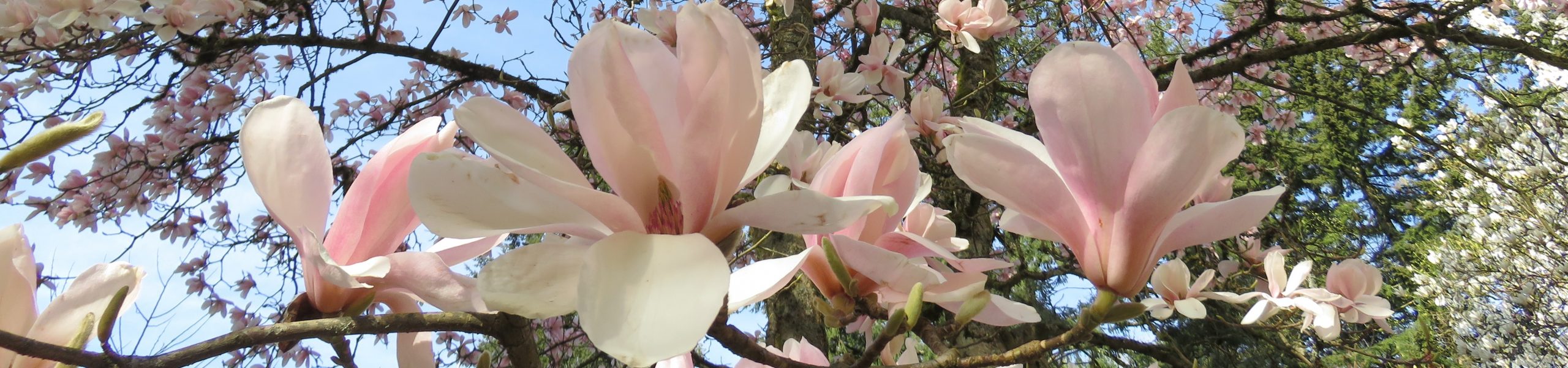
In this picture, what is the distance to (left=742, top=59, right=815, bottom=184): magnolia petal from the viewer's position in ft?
1.11

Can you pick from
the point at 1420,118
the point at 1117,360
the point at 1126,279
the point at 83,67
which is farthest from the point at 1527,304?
the point at 83,67

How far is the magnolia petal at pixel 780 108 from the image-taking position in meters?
0.34

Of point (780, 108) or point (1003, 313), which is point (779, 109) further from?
point (1003, 313)

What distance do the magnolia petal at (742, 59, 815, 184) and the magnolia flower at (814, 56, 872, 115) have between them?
0.97m

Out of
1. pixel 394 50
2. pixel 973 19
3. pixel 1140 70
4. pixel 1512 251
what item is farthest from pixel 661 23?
pixel 1512 251

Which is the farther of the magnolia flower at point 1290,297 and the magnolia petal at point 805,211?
the magnolia flower at point 1290,297

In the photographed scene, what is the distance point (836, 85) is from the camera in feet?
4.46

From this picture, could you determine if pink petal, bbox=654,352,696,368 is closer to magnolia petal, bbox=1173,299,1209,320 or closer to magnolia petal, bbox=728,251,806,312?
magnolia petal, bbox=728,251,806,312

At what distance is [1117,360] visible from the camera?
2.53 metres

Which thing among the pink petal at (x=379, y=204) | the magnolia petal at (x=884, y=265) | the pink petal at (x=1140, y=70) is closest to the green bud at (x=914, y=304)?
the magnolia petal at (x=884, y=265)

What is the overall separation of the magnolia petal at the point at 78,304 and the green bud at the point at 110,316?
0.28ft

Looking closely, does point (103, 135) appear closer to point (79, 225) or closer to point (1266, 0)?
point (79, 225)

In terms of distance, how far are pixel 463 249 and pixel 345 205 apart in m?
0.06

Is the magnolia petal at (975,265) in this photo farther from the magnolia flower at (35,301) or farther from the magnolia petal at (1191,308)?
the magnolia flower at (35,301)
